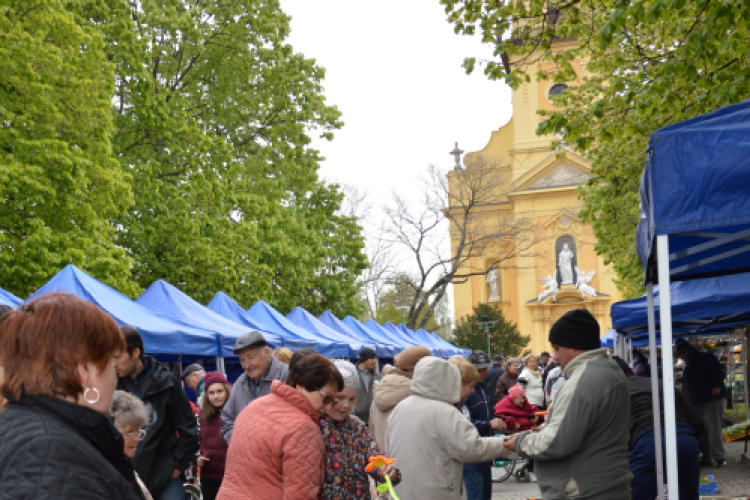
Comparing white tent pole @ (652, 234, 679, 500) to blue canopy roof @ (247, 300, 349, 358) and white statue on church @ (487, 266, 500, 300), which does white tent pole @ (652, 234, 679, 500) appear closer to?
blue canopy roof @ (247, 300, 349, 358)

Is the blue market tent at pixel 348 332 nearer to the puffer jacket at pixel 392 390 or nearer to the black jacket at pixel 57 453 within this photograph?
the puffer jacket at pixel 392 390

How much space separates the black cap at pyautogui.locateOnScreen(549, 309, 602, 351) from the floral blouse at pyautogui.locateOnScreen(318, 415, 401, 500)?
1.26 m

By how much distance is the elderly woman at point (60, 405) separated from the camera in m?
1.84


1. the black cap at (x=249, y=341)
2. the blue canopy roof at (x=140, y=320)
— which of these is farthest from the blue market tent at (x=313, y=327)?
the black cap at (x=249, y=341)

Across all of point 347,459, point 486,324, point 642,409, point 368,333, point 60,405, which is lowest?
point 347,459

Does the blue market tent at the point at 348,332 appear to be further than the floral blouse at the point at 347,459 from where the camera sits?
Yes

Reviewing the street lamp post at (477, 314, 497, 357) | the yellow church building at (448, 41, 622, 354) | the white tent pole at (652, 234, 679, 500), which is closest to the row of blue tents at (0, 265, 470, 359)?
the white tent pole at (652, 234, 679, 500)

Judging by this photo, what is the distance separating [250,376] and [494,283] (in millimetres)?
51731

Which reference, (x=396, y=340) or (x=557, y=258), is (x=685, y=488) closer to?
(x=396, y=340)

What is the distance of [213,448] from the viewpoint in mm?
6887

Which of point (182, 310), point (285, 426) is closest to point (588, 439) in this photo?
point (285, 426)

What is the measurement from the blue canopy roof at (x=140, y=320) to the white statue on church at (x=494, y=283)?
45987 millimetres

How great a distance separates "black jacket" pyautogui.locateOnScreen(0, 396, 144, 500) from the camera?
1.82 m

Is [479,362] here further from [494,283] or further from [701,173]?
[494,283]
